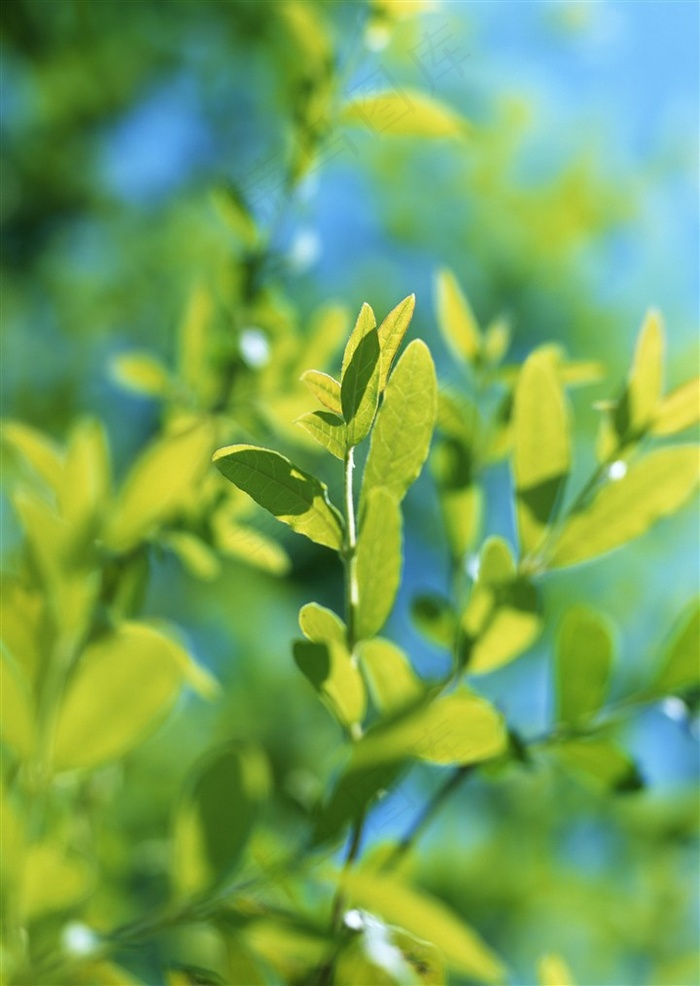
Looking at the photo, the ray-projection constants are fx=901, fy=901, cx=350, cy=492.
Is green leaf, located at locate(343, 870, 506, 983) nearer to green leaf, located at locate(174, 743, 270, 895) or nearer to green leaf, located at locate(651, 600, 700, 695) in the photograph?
green leaf, located at locate(174, 743, 270, 895)

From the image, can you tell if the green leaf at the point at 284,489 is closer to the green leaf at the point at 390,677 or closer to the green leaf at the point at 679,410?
the green leaf at the point at 390,677

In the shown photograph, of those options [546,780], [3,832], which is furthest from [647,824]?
[3,832]

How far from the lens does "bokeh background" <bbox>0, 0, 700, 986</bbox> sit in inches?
63.9

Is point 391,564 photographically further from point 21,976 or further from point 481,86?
point 481,86

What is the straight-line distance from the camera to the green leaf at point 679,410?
1.38 feet

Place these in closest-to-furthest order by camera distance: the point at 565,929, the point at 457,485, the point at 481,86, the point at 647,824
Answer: the point at 457,485
the point at 565,929
the point at 647,824
the point at 481,86

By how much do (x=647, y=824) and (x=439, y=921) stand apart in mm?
1654

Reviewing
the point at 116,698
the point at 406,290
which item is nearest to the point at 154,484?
the point at 116,698

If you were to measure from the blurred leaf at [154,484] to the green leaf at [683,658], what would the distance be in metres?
0.24

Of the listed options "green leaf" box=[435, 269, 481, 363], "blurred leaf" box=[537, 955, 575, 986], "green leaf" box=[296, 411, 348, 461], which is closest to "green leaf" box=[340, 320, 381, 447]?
"green leaf" box=[296, 411, 348, 461]

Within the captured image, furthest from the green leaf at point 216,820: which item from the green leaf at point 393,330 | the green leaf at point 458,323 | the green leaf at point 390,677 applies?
the green leaf at point 458,323

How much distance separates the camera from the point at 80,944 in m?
0.27

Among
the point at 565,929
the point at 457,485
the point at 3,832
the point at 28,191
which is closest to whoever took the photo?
the point at 3,832

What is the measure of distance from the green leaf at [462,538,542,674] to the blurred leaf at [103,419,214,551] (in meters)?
0.14
